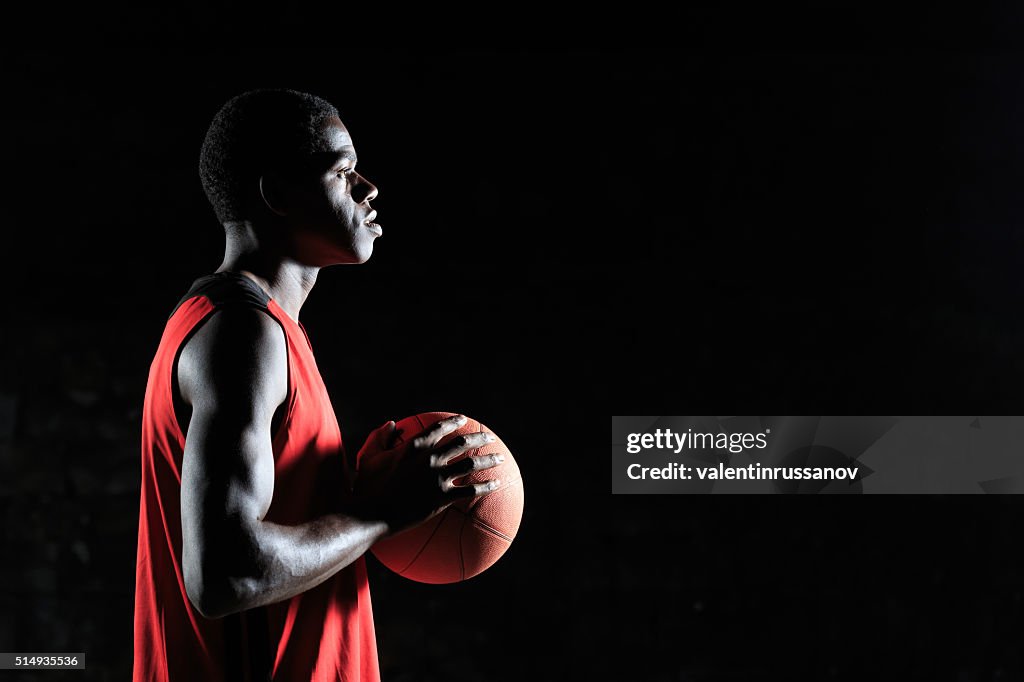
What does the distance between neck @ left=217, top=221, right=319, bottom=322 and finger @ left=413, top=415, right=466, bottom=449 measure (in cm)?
23

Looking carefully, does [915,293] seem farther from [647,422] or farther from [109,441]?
[109,441]

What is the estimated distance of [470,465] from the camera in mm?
1107

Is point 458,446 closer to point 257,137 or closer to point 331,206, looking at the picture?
point 331,206

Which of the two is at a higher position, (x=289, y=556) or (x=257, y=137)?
(x=257, y=137)

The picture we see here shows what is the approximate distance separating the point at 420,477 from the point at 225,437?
0.26m

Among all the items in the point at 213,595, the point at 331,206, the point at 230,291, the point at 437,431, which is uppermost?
the point at 331,206

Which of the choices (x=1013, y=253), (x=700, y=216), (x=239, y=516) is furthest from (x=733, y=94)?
(x=239, y=516)

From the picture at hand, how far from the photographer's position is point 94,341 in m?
3.07

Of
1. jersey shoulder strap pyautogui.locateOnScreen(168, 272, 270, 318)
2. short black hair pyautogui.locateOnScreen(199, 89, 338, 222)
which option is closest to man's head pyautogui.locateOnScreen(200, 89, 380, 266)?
short black hair pyautogui.locateOnScreen(199, 89, 338, 222)

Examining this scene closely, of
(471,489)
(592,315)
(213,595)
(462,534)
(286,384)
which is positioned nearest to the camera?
(213,595)

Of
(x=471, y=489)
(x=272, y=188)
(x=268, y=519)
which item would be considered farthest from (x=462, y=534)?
(x=272, y=188)

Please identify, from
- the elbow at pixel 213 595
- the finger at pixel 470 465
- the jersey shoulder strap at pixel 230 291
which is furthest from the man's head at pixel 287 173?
the elbow at pixel 213 595

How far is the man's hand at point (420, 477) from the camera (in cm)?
105

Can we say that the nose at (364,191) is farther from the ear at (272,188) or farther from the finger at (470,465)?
the finger at (470,465)
